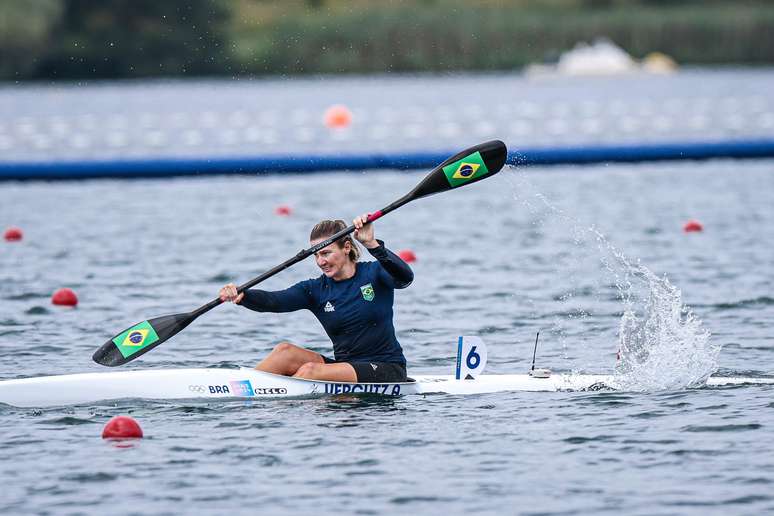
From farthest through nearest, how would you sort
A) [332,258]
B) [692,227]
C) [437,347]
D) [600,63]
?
[600,63], [692,227], [437,347], [332,258]

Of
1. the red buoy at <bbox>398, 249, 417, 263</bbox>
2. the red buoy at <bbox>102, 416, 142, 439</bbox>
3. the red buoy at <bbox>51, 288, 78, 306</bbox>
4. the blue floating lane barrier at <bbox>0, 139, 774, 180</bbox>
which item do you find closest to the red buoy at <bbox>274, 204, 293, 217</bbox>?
the blue floating lane barrier at <bbox>0, 139, 774, 180</bbox>

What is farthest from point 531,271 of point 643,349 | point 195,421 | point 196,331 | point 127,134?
point 127,134

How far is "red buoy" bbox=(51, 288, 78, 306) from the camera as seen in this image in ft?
44.2

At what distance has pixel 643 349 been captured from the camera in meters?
9.86

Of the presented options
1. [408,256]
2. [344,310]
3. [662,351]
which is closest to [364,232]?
[344,310]

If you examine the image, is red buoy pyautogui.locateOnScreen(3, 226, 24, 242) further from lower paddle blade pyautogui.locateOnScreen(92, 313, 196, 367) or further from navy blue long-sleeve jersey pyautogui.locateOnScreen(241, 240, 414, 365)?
navy blue long-sleeve jersey pyautogui.locateOnScreen(241, 240, 414, 365)

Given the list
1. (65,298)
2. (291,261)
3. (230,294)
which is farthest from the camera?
(65,298)

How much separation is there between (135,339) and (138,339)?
0.8 inches

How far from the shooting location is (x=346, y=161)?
24422 mm

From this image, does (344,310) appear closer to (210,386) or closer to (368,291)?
(368,291)

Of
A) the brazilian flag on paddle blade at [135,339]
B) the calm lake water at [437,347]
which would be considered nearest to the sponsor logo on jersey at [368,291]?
the calm lake water at [437,347]

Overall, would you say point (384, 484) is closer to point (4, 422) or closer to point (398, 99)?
point (4, 422)

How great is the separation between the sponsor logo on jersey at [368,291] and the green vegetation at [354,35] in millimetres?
51882

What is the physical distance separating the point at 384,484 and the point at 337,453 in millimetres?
630
